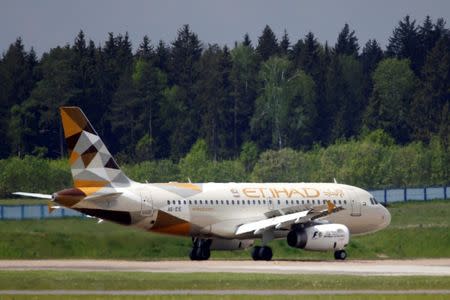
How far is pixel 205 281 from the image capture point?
54.6m

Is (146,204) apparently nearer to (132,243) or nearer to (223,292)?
(132,243)

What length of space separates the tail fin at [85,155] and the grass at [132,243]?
5058 millimetres

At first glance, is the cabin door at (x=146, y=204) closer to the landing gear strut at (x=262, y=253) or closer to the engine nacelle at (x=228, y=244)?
the engine nacelle at (x=228, y=244)

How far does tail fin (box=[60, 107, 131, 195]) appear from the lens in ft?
227

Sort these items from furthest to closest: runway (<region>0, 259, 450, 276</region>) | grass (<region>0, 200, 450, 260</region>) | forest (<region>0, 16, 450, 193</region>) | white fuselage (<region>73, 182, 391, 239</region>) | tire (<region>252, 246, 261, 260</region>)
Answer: forest (<region>0, 16, 450, 193</region>)
grass (<region>0, 200, 450, 260</region>)
tire (<region>252, 246, 261, 260</region>)
white fuselage (<region>73, 182, 391, 239</region>)
runway (<region>0, 259, 450, 276</region>)

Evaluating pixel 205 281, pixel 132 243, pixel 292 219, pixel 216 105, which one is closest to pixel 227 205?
pixel 292 219

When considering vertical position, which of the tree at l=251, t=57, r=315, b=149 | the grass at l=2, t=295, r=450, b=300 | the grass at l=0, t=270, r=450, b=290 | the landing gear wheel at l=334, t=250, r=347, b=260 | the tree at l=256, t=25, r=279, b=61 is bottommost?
the grass at l=2, t=295, r=450, b=300

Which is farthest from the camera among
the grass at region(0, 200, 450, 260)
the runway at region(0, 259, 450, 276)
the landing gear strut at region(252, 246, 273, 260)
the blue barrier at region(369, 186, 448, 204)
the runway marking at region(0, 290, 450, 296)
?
the blue barrier at region(369, 186, 448, 204)

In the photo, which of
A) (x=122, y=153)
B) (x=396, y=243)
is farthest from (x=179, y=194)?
(x=122, y=153)

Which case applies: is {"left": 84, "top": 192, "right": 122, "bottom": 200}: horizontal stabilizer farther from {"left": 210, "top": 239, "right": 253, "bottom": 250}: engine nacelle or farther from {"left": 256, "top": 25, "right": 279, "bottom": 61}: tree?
{"left": 256, "top": 25, "right": 279, "bottom": 61}: tree

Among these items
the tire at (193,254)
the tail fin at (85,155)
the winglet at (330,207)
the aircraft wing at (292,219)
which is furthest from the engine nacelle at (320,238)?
the tail fin at (85,155)

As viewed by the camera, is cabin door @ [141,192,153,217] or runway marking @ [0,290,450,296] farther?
cabin door @ [141,192,153,217]

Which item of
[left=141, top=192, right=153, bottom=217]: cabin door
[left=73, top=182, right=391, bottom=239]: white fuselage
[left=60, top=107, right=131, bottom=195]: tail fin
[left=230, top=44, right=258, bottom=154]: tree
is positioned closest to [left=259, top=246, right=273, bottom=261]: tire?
[left=73, top=182, right=391, bottom=239]: white fuselage

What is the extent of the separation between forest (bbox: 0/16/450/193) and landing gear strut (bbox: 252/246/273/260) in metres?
76.8
